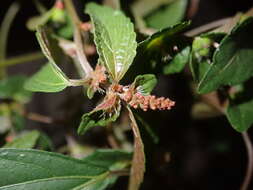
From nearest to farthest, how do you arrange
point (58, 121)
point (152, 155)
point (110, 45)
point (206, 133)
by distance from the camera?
point (110, 45) → point (152, 155) → point (58, 121) → point (206, 133)

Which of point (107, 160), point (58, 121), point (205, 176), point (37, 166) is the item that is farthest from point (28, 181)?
point (205, 176)

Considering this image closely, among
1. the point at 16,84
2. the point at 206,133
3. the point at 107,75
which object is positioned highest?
the point at 107,75

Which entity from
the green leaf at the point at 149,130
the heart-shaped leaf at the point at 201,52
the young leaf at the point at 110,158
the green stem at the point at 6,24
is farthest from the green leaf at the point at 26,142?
the green stem at the point at 6,24

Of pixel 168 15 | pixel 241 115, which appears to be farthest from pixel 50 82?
pixel 168 15

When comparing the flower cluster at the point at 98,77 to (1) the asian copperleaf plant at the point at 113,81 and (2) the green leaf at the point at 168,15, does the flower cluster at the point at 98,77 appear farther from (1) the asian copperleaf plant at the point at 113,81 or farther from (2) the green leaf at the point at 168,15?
(2) the green leaf at the point at 168,15

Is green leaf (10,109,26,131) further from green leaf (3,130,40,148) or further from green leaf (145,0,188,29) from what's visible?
green leaf (145,0,188,29)

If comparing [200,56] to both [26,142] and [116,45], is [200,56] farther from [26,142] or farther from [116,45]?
[26,142]

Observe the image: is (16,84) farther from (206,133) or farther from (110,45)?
(206,133)

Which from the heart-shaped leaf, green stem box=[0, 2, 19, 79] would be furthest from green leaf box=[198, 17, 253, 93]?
green stem box=[0, 2, 19, 79]

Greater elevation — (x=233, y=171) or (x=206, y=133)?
(x=206, y=133)
